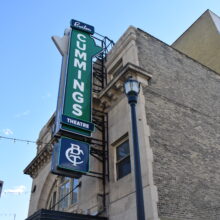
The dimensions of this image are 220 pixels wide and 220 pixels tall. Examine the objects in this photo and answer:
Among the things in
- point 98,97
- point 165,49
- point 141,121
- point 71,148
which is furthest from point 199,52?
point 71,148

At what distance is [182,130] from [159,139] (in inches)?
67.3

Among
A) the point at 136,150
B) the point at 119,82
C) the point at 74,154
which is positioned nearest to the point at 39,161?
the point at 74,154

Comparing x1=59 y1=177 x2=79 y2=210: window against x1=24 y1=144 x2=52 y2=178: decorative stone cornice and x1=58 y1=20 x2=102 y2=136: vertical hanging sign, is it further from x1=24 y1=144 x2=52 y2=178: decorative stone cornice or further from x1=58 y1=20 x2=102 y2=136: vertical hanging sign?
x1=58 y1=20 x2=102 y2=136: vertical hanging sign

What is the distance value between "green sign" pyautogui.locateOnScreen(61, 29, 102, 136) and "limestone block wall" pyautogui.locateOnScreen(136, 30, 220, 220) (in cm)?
243

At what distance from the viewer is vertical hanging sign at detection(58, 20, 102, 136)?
11.1 m

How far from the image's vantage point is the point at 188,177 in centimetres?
1031

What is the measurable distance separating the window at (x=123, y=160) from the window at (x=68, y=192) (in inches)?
146

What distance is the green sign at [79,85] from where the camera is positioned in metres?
11.1

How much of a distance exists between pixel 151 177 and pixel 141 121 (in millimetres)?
2213

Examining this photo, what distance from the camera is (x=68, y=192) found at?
603 inches

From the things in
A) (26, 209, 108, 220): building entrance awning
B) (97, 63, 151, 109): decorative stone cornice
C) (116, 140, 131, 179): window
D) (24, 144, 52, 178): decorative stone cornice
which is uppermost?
(24, 144, 52, 178): decorative stone cornice

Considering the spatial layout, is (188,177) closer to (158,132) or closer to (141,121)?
(158,132)

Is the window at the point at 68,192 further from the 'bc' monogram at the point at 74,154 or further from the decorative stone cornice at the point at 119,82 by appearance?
the decorative stone cornice at the point at 119,82

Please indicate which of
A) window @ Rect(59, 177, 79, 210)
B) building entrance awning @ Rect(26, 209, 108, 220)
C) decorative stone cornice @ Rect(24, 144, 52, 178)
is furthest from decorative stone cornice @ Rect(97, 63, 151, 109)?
decorative stone cornice @ Rect(24, 144, 52, 178)
